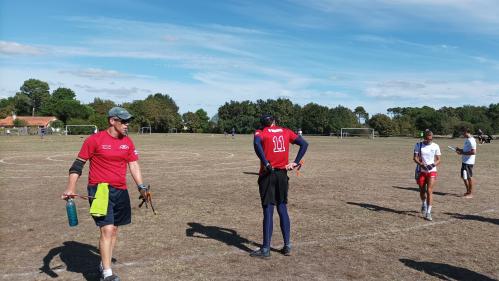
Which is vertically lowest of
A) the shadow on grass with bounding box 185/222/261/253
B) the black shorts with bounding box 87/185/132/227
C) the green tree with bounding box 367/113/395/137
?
the shadow on grass with bounding box 185/222/261/253

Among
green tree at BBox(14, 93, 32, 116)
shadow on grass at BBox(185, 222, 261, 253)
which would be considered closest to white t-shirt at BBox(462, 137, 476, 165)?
shadow on grass at BBox(185, 222, 261, 253)

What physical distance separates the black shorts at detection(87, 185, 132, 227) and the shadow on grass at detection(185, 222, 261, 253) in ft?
7.73

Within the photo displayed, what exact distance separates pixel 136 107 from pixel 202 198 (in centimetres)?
10950

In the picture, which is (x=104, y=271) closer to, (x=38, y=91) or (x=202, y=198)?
(x=202, y=198)

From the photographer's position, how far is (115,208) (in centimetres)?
571

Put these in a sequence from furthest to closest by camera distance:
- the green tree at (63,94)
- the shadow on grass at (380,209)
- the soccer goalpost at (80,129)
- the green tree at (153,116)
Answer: the green tree at (63,94)
the green tree at (153,116)
the soccer goalpost at (80,129)
the shadow on grass at (380,209)

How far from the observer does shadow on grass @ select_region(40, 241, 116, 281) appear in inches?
246

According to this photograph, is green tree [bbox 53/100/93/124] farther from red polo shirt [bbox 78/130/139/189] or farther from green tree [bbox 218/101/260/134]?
red polo shirt [bbox 78/130/139/189]

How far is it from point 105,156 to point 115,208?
675 mm

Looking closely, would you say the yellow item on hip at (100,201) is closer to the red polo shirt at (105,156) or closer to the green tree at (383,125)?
the red polo shirt at (105,156)

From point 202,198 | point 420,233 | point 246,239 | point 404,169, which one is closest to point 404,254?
point 420,233

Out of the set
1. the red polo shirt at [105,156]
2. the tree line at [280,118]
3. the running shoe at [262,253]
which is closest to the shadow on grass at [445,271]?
the running shoe at [262,253]

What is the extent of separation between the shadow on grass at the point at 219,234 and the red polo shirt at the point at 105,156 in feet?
8.83

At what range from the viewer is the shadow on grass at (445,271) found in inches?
243
